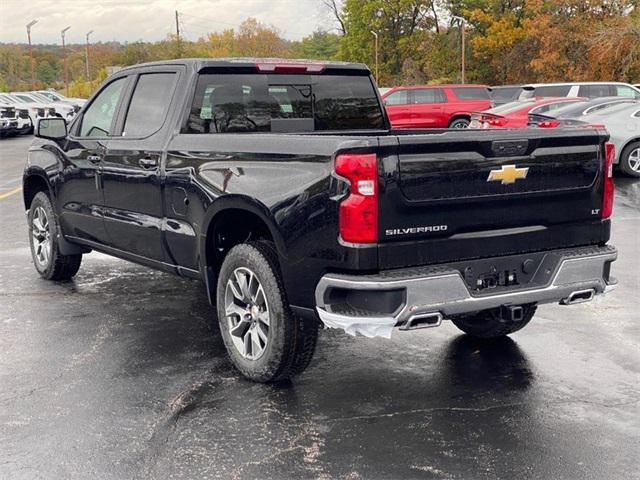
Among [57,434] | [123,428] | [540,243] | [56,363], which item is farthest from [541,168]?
[56,363]

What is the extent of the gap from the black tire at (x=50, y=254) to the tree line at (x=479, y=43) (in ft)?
140

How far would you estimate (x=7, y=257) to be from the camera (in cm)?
932

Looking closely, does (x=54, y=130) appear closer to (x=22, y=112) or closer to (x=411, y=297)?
(x=411, y=297)

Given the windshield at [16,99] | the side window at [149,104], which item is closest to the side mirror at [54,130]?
the side window at [149,104]

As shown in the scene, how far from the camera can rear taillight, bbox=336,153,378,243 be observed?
13.7ft

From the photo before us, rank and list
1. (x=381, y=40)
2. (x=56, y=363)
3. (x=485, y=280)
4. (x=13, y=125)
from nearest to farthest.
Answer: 1. (x=485, y=280)
2. (x=56, y=363)
3. (x=13, y=125)
4. (x=381, y=40)

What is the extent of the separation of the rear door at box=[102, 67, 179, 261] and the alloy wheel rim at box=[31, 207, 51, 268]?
1487 mm

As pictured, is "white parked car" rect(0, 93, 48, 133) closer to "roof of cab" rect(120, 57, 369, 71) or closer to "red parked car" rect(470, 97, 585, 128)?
"red parked car" rect(470, 97, 585, 128)

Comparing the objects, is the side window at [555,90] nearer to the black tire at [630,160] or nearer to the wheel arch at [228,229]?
the black tire at [630,160]

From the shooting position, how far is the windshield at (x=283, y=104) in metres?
5.87

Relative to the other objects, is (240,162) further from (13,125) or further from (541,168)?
(13,125)

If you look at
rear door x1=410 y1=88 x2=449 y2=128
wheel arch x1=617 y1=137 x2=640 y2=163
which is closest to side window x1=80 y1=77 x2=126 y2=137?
wheel arch x1=617 y1=137 x2=640 y2=163

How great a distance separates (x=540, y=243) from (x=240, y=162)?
69.6 inches

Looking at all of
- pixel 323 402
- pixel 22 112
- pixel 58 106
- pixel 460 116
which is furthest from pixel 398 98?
pixel 323 402
